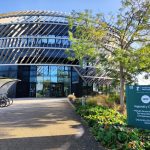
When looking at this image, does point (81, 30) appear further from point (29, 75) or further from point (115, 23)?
point (29, 75)

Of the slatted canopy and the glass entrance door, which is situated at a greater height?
the slatted canopy

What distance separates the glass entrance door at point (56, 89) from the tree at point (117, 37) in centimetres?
3478

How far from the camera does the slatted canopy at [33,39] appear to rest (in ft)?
179

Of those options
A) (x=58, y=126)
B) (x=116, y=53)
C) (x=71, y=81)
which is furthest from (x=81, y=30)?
(x=71, y=81)

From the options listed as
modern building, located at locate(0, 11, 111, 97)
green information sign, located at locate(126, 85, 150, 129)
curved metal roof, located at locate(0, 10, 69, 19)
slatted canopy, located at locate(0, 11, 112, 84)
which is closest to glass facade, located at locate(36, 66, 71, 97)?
modern building, located at locate(0, 11, 111, 97)

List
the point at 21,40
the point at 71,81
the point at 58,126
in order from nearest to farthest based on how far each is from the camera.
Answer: the point at 58,126, the point at 21,40, the point at 71,81

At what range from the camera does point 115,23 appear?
23.1 meters

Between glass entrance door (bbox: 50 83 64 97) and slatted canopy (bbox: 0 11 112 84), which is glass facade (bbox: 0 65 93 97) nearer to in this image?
glass entrance door (bbox: 50 83 64 97)

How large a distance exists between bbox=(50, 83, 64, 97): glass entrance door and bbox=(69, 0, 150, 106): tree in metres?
34.8

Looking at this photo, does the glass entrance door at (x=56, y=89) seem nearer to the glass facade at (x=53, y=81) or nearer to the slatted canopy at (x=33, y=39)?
the glass facade at (x=53, y=81)

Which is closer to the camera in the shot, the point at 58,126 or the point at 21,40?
the point at 58,126

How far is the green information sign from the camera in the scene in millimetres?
9883

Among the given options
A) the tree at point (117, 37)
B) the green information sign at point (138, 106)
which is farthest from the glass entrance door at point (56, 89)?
the green information sign at point (138, 106)

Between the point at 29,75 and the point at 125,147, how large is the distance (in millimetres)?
49726
